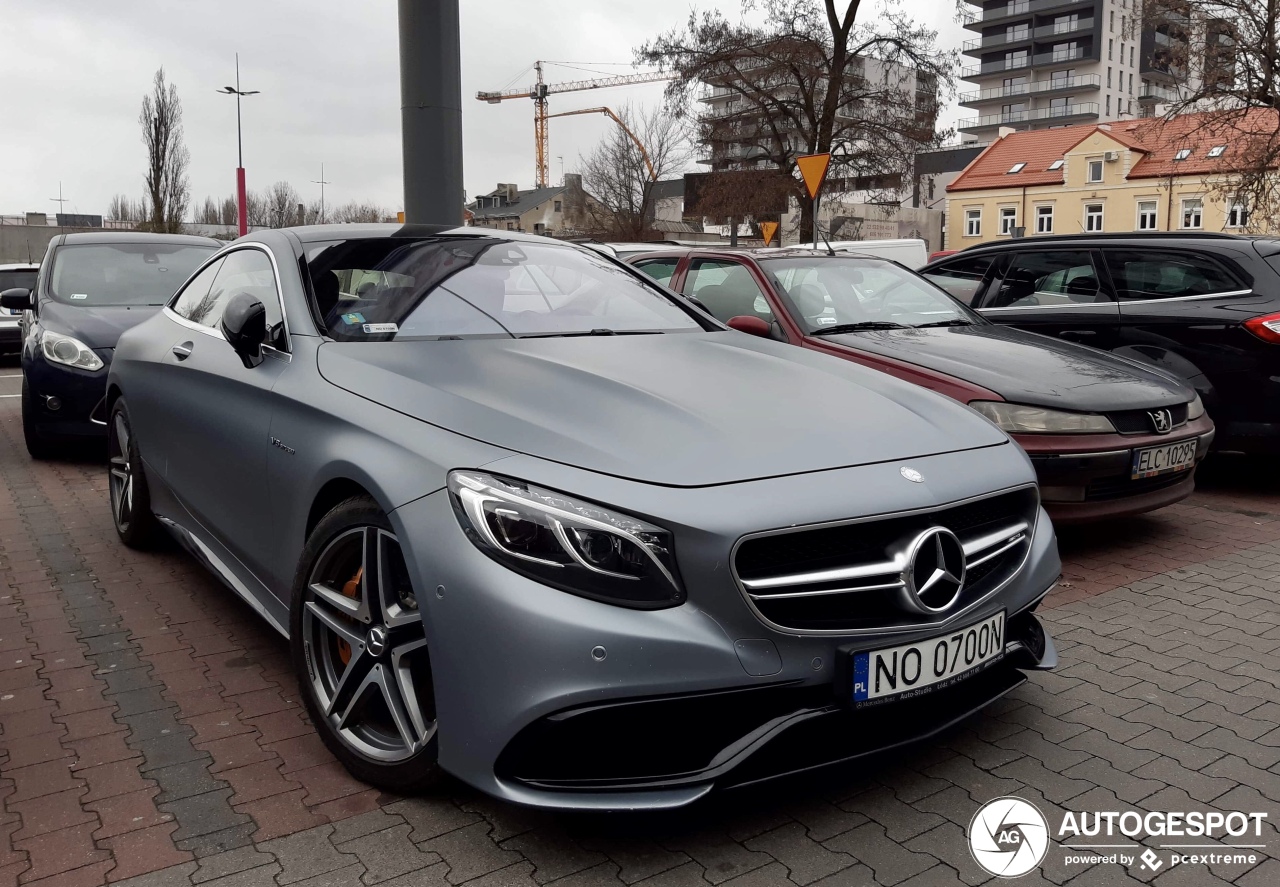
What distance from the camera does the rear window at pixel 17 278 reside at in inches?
632

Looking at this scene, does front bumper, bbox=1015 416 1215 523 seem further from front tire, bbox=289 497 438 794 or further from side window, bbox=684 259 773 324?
front tire, bbox=289 497 438 794

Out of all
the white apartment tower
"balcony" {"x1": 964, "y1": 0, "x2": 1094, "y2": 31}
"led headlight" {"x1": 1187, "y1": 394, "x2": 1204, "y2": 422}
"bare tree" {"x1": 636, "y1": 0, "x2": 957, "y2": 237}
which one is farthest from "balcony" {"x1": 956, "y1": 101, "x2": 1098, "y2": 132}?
"led headlight" {"x1": 1187, "y1": 394, "x2": 1204, "y2": 422}

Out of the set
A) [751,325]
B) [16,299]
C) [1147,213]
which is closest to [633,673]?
[751,325]

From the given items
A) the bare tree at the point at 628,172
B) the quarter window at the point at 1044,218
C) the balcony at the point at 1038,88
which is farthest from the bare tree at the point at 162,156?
the balcony at the point at 1038,88

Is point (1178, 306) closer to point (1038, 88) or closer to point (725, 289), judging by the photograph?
point (725, 289)

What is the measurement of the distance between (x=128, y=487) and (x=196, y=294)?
1060mm

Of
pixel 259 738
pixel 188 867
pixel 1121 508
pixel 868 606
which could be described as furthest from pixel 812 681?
pixel 1121 508

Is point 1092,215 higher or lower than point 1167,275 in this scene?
higher

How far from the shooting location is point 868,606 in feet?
7.98

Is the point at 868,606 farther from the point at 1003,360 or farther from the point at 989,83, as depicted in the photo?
the point at 989,83

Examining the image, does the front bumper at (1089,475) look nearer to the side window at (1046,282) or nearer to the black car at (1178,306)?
the black car at (1178,306)

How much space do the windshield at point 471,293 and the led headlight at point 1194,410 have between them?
2.84 metres

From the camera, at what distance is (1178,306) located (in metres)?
6.66

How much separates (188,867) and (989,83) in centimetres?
11365
